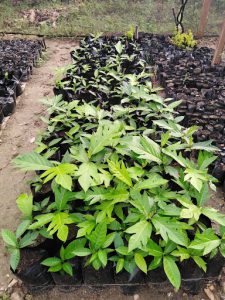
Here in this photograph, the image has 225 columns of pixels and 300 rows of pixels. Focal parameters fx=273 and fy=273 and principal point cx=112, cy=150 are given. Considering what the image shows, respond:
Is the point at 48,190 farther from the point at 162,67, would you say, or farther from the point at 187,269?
the point at 162,67

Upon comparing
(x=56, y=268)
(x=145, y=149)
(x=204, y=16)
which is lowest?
(x=56, y=268)

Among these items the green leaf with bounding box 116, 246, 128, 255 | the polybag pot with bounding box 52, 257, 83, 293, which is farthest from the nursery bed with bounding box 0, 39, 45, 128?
the green leaf with bounding box 116, 246, 128, 255

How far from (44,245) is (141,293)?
33.4 inches

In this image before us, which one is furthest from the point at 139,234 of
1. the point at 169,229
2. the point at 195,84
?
the point at 195,84

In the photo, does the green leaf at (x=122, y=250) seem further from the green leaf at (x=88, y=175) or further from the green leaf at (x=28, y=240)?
the green leaf at (x=28, y=240)

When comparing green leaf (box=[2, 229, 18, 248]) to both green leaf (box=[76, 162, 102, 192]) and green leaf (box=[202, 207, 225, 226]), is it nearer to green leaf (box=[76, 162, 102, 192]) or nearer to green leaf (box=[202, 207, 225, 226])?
green leaf (box=[76, 162, 102, 192])

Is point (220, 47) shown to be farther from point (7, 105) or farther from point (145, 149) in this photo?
point (145, 149)

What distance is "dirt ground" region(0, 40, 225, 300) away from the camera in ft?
6.97

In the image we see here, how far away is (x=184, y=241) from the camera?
5.20 feet

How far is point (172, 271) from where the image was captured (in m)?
1.63

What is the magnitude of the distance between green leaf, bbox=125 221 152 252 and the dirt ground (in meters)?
0.83

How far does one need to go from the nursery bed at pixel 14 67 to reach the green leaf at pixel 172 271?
3510 millimetres

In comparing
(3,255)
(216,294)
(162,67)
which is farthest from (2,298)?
(162,67)

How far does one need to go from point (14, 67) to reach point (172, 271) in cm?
561
